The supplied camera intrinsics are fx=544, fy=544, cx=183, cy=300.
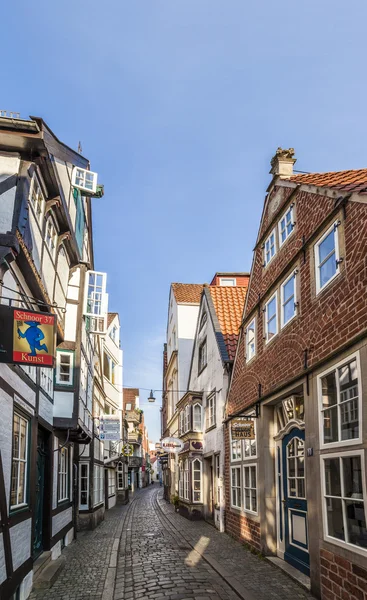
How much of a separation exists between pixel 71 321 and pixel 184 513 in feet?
44.3

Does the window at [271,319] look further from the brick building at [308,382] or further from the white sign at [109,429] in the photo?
the white sign at [109,429]

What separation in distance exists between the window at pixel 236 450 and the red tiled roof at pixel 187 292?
18.8 metres

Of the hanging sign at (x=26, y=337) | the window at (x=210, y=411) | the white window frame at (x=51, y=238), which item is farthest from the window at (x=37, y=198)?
the window at (x=210, y=411)

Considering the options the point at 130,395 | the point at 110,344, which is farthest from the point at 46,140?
the point at 130,395

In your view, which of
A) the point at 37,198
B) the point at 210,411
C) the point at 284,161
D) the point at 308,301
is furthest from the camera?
the point at 210,411

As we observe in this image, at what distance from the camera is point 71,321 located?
47.3ft

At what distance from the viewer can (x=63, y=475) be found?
14.9 meters

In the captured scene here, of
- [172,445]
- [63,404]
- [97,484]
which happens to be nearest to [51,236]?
[63,404]

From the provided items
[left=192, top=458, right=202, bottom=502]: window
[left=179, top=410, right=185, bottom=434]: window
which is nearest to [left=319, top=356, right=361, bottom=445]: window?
[left=192, top=458, right=202, bottom=502]: window

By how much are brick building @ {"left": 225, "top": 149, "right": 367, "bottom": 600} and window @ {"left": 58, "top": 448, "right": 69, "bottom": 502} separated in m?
4.72

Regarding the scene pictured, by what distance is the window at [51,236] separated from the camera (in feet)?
37.6

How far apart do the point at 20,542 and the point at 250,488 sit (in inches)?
253

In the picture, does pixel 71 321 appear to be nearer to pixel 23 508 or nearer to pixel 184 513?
pixel 23 508

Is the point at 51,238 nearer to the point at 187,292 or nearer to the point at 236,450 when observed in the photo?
the point at 236,450
